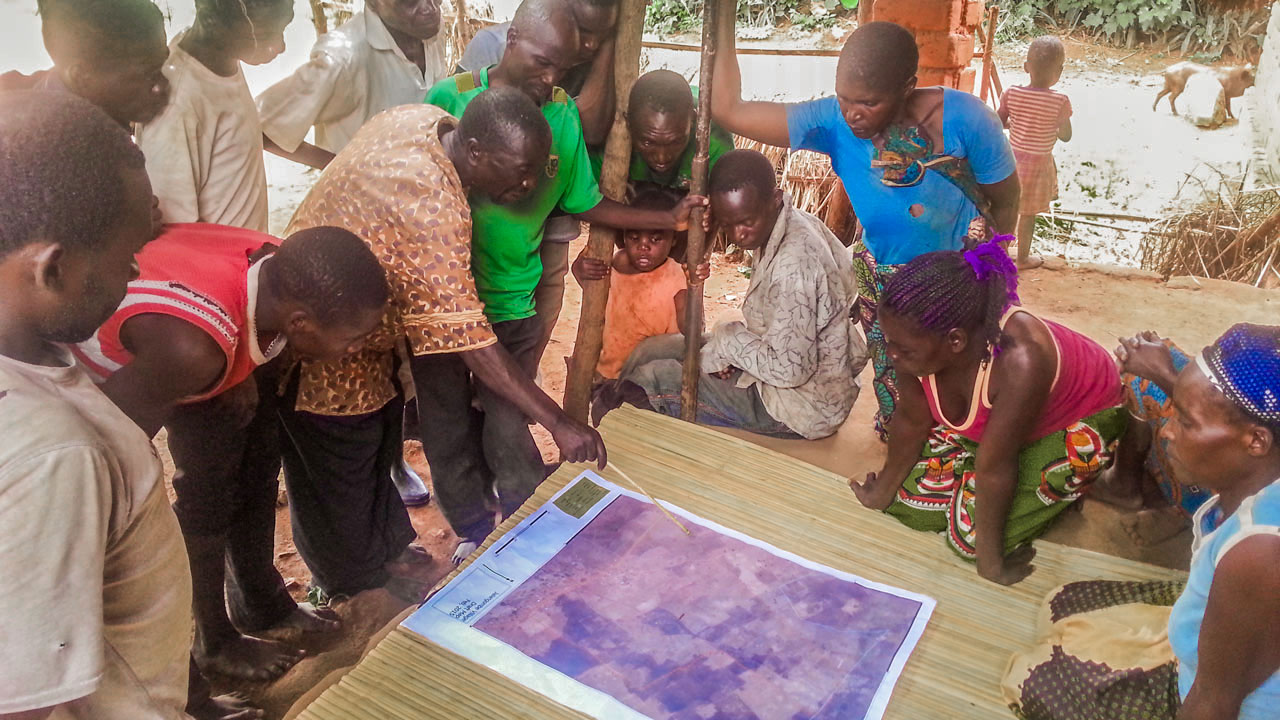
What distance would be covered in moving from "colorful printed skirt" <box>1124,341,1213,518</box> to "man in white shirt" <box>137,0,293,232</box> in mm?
2444

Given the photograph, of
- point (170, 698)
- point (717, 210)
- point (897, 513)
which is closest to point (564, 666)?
point (170, 698)

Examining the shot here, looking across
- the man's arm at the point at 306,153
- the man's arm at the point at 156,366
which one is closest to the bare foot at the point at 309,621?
the man's arm at the point at 156,366

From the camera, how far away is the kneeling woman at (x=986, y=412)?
1839 millimetres

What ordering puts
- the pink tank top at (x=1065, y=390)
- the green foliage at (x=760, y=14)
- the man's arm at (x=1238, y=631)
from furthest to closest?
the green foliage at (x=760, y=14) → the pink tank top at (x=1065, y=390) → the man's arm at (x=1238, y=631)

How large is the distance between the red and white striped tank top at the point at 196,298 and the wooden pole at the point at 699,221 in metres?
1.19

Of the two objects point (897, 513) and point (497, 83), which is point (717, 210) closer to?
point (497, 83)

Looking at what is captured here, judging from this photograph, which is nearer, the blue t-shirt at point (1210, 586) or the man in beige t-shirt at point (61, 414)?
the man in beige t-shirt at point (61, 414)

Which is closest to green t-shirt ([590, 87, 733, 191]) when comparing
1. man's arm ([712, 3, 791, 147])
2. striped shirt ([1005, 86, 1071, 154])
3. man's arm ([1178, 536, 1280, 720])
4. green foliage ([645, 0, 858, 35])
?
man's arm ([712, 3, 791, 147])

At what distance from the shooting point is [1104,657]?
1645 mm

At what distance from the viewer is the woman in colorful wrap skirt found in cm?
127

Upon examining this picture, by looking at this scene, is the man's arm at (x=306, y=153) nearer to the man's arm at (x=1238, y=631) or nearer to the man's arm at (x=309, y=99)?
the man's arm at (x=309, y=99)

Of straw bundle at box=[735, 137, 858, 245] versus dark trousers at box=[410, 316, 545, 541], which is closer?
dark trousers at box=[410, 316, 545, 541]

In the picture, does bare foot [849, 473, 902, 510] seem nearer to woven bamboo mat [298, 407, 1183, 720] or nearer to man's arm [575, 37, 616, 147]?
woven bamboo mat [298, 407, 1183, 720]

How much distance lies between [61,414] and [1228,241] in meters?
5.28
